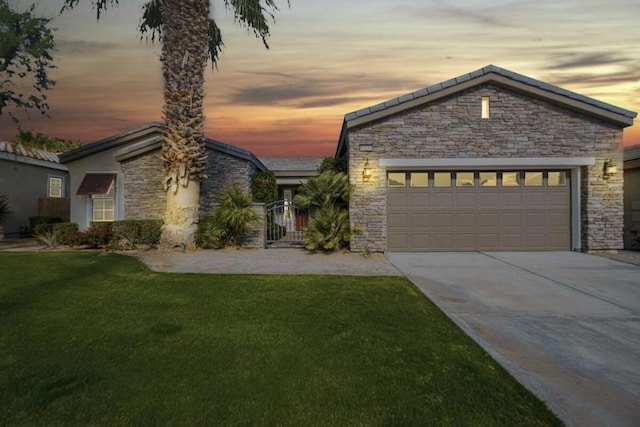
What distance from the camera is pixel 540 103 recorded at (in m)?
11.8

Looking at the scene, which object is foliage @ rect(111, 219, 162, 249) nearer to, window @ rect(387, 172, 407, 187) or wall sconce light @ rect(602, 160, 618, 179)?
window @ rect(387, 172, 407, 187)

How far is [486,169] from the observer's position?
12094mm

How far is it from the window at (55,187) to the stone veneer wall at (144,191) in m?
8.61

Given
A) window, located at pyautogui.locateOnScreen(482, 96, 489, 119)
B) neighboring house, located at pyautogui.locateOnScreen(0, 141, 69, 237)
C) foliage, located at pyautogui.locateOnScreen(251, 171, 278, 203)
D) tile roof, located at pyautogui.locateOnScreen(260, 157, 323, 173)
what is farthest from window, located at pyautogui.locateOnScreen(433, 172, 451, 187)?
neighboring house, located at pyautogui.locateOnScreen(0, 141, 69, 237)

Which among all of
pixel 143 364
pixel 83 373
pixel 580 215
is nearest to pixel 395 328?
pixel 143 364

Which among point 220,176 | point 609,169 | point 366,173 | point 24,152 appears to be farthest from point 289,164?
point 609,169

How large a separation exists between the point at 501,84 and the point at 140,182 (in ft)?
45.1

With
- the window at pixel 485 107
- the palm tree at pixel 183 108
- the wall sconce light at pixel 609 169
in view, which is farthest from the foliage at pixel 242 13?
the wall sconce light at pixel 609 169

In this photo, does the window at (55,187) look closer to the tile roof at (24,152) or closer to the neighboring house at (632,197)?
the tile roof at (24,152)

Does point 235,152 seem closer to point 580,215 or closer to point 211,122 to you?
point 211,122

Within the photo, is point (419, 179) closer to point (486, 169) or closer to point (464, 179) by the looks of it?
point (464, 179)

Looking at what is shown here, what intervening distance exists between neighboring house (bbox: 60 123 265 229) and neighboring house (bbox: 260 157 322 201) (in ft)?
15.7

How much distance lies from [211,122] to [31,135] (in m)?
14.2

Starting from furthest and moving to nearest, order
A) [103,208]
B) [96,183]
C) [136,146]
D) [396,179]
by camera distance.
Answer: [103,208] → [96,183] → [136,146] → [396,179]
